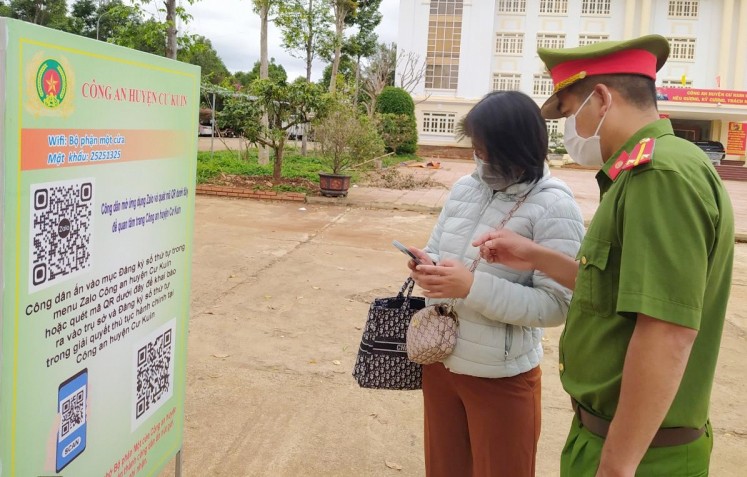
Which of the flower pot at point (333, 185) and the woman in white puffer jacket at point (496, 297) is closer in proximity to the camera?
the woman in white puffer jacket at point (496, 297)

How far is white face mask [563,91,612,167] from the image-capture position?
1535 millimetres

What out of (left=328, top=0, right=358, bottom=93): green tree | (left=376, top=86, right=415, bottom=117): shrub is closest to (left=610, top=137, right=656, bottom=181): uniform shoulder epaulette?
(left=328, top=0, right=358, bottom=93): green tree

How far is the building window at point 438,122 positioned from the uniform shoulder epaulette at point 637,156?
3513cm

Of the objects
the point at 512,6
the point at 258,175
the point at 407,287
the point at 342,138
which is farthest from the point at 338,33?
the point at 407,287

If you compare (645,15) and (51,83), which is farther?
(645,15)

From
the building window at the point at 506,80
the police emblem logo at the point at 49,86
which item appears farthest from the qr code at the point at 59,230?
the building window at the point at 506,80

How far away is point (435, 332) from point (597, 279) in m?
0.68

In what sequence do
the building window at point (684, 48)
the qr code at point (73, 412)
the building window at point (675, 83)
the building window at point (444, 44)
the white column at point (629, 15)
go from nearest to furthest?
the qr code at point (73, 412) < the white column at point (629, 15) < the building window at point (444, 44) < the building window at point (684, 48) < the building window at point (675, 83)

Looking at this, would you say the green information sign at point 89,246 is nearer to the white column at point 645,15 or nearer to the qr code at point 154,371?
the qr code at point 154,371

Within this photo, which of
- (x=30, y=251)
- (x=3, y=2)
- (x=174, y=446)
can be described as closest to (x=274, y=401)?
(x=174, y=446)

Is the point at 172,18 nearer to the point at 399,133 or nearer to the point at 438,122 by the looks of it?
the point at 399,133

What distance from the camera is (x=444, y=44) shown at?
36.8 meters

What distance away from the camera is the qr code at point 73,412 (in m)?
1.50

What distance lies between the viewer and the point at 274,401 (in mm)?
3609
